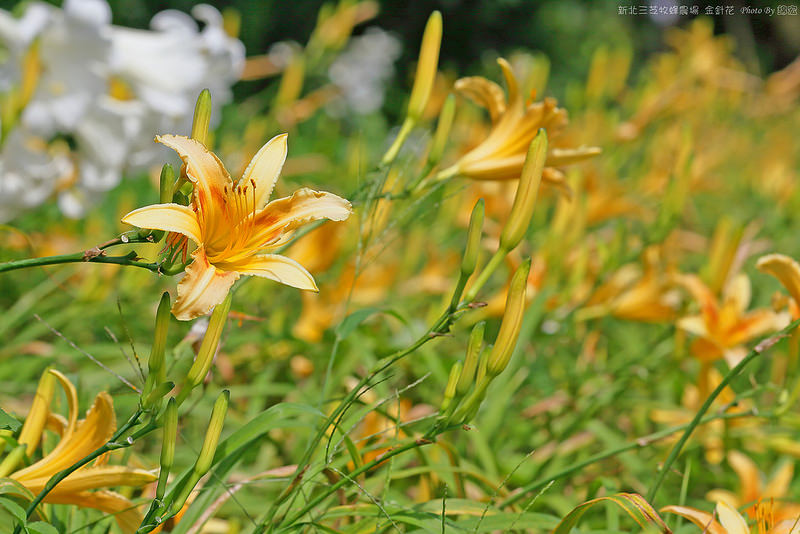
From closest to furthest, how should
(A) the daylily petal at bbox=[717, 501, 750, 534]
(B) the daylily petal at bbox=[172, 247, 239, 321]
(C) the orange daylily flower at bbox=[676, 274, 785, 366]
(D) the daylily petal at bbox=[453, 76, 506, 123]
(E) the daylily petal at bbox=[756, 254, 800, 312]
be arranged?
(B) the daylily petal at bbox=[172, 247, 239, 321] → (A) the daylily petal at bbox=[717, 501, 750, 534] → (E) the daylily petal at bbox=[756, 254, 800, 312] → (D) the daylily petal at bbox=[453, 76, 506, 123] → (C) the orange daylily flower at bbox=[676, 274, 785, 366]

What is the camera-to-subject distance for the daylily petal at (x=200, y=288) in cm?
45

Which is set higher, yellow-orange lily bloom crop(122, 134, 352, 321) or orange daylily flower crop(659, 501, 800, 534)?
yellow-orange lily bloom crop(122, 134, 352, 321)

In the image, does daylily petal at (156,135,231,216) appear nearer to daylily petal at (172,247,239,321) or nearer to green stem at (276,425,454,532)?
daylily petal at (172,247,239,321)

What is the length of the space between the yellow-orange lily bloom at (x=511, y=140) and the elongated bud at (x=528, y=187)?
0.61 feet

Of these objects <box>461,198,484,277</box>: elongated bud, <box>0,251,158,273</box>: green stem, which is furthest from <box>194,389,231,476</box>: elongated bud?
<box>461,198,484,277</box>: elongated bud

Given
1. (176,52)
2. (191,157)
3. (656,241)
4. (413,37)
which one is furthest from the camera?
(413,37)

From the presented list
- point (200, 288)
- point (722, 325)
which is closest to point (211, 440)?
point (200, 288)

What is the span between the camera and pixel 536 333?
4.25 ft

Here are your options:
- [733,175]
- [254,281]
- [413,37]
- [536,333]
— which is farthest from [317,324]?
[413,37]

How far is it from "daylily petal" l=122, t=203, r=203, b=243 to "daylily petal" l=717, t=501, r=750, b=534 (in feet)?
1.46

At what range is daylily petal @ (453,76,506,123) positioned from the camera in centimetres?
82

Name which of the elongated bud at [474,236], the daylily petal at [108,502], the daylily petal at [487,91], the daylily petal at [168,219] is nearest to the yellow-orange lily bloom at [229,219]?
the daylily petal at [168,219]

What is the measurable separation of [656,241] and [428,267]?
21.9 inches

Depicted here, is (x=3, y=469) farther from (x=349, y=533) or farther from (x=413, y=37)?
(x=413, y=37)
